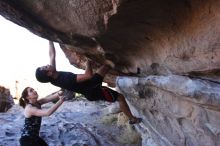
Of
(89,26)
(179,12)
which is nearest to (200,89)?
(179,12)

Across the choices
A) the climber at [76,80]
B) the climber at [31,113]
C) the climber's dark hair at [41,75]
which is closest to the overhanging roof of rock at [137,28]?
the climber at [76,80]

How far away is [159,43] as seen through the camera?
420 centimetres

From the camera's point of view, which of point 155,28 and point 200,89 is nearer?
point 200,89

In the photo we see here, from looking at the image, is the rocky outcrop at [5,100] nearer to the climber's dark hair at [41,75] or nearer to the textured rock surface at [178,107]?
the textured rock surface at [178,107]

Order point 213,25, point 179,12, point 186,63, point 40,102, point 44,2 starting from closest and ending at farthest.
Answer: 1. point 213,25
2. point 179,12
3. point 186,63
4. point 44,2
5. point 40,102

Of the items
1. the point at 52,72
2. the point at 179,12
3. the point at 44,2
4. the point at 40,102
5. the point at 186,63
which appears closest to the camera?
the point at 179,12

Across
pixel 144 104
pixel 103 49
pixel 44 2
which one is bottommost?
pixel 144 104

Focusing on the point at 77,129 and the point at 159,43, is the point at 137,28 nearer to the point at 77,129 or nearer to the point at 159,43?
the point at 159,43

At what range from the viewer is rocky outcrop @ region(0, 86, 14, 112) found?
1043cm

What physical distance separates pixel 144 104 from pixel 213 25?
2.24m

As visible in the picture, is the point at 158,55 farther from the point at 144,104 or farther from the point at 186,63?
the point at 144,104

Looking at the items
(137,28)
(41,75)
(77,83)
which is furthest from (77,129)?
(137,28)

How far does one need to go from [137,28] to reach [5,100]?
24.7 feet

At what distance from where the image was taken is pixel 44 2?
420cm
